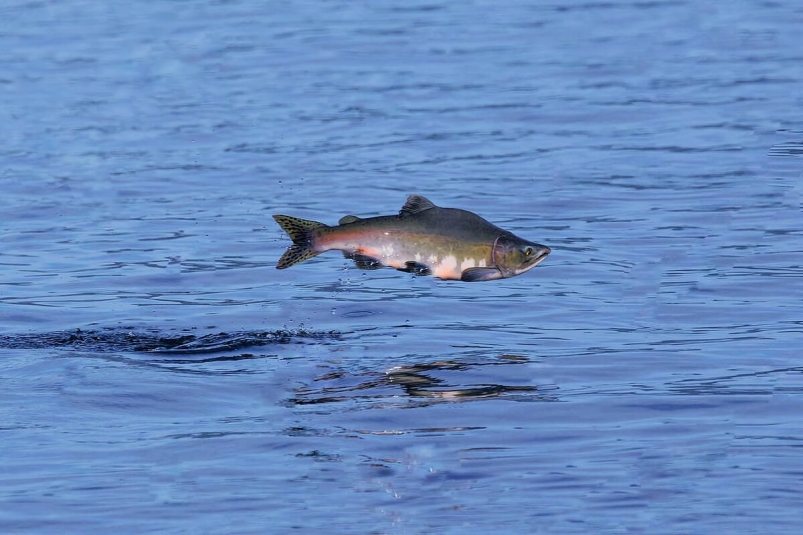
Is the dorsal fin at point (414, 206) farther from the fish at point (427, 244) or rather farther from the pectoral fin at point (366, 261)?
the pectoral fin at point (366, 261)

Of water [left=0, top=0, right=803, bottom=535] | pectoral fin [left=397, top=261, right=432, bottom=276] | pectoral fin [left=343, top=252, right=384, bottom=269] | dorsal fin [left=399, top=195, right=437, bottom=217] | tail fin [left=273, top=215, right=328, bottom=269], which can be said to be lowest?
water [left=0, top=0, right=803, bottom=535]

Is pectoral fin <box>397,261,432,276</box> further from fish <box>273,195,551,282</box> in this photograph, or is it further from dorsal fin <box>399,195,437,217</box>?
dorsal fin <box>399,195,437,217</box>

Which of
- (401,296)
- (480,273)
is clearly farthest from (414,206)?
(401,296)

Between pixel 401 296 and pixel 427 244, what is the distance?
3859mm

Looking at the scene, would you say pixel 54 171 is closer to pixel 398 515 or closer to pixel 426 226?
pixel 426 226

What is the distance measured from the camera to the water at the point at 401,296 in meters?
8.71

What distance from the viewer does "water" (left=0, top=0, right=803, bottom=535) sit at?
8711 mm

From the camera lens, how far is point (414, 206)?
10391mm

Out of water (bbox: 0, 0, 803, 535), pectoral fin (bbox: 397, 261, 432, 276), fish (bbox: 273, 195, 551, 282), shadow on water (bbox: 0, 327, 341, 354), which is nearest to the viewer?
water (bbox: 0, 0, 803, 535)

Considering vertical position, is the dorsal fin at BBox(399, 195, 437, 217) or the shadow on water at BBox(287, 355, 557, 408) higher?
the dorsal fin at BBox(399, 195, 437, 217)

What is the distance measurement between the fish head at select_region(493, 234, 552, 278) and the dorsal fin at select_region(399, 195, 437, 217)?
51 centimetres

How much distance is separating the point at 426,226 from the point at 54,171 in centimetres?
1136

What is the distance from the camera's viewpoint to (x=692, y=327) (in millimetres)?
12562

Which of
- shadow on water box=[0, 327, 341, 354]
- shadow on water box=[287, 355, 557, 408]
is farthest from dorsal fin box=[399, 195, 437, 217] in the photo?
shadow on water box=[0, 327, 341, 354]
